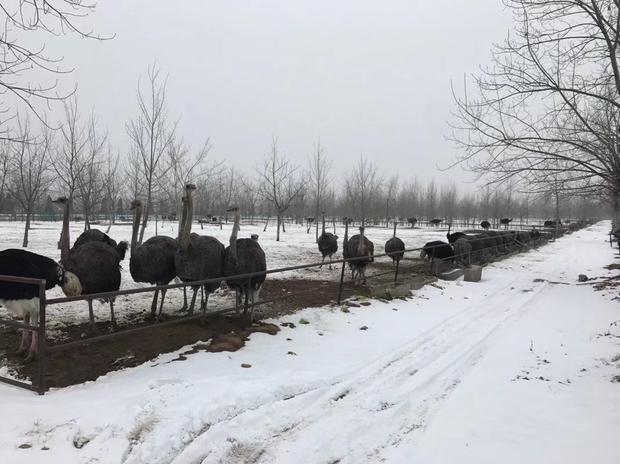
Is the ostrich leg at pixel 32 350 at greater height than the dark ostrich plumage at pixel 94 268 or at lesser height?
Answer: lesser

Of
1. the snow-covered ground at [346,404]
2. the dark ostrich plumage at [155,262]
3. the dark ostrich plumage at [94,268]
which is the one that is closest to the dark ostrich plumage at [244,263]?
the dark ostrich plumage at [155,262]

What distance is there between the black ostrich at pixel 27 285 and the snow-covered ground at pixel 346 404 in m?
1.01

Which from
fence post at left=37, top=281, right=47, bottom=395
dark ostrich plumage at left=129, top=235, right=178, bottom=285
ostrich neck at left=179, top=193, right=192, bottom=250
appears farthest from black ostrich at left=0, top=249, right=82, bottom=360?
ostrich neck at left=179, top=193, right=192, bottom=250

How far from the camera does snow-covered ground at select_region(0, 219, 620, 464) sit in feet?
12.0

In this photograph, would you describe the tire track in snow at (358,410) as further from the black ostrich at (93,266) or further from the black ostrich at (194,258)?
the black ostrich at (93,266)

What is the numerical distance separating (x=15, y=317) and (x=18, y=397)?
3340 mm

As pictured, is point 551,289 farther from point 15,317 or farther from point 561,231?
point 561,231

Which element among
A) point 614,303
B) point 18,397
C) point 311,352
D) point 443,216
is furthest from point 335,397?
point 443,216

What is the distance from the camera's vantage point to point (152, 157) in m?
16.4

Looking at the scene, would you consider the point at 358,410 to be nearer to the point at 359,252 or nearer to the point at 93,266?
the point at 93,266

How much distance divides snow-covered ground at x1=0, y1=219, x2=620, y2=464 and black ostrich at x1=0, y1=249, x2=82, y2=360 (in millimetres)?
1011

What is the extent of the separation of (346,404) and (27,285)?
358cm

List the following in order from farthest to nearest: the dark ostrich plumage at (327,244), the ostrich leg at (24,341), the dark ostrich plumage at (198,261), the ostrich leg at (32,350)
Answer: the dark ostrich plumage at (327,244) → the dark ostrich plumage at (198,261) → the ostrich leg at (24,341) → the ostrich leg at (32,350)

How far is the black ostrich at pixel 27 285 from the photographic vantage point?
5.04m
